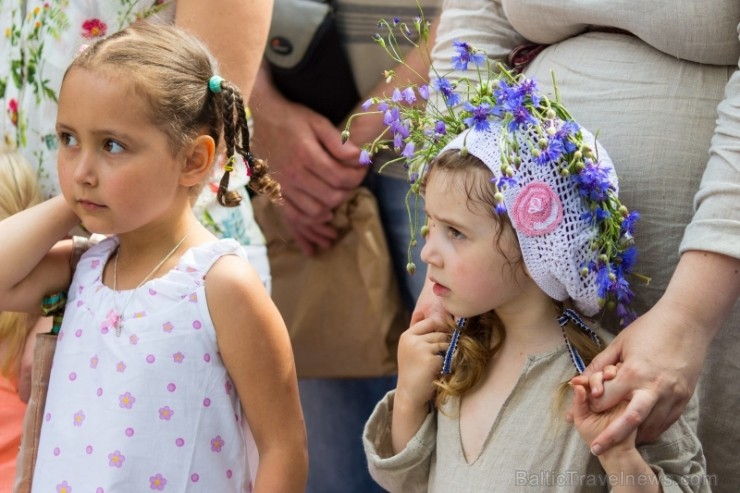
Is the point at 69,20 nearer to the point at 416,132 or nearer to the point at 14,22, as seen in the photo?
the point at 14,22

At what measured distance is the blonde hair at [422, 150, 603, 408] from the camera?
7.41 feet

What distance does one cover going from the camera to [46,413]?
250 centimetres

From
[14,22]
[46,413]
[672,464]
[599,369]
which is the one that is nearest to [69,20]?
[14,22]

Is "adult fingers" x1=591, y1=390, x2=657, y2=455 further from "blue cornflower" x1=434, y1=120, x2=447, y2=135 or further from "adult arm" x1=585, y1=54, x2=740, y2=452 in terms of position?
"blue cornflower" x1=434, y1=120, x2=447, y2=135

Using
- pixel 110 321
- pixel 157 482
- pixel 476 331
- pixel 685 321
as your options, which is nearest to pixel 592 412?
pixel 685 321

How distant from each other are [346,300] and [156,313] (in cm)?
128

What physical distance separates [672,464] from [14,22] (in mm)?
1824

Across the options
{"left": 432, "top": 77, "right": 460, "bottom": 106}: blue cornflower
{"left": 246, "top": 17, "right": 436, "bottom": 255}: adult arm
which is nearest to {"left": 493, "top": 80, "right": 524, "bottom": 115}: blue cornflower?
{"left": 432, "top": 77, "right": 460, "bottom": 106}: blue cornflower

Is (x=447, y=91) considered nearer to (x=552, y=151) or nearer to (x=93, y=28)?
(x=552, y=151)

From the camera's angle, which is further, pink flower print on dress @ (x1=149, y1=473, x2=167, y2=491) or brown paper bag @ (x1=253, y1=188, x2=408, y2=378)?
brown paper bag @ (x1=253, y1=188, x2=408, y2=378)

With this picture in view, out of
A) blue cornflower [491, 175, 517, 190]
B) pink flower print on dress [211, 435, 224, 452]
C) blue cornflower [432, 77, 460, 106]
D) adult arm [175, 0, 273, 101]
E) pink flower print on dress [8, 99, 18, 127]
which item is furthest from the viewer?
Result: pink flower print on dress [8, 99, 18, 127]

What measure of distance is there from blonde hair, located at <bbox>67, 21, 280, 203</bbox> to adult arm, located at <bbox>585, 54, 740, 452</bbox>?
0.89 meters

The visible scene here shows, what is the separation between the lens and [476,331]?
2.47m

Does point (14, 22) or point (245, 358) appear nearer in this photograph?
point (245, 358)
